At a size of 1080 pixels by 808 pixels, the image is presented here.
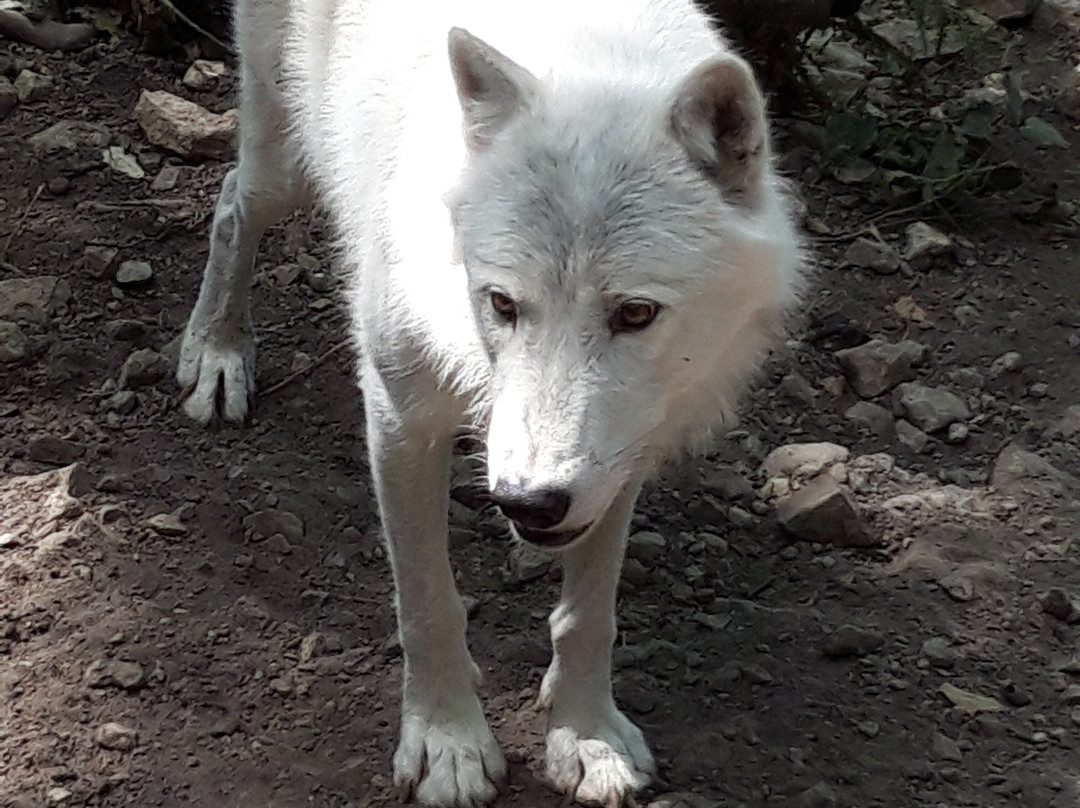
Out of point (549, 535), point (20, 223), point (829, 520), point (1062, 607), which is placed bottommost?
point (20, 223)

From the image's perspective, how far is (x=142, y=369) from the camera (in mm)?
5062

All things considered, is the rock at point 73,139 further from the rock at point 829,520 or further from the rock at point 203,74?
the rock at point 829,520

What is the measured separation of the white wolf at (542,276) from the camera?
271 centimetres

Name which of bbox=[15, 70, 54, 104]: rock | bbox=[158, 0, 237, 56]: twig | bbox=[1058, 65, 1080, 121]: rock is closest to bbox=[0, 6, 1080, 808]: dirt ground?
bbox=[15, 70, 54, 104]: rock

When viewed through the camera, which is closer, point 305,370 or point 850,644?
point 850,644

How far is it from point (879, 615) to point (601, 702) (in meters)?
1.00

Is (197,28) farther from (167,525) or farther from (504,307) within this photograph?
(504,307)

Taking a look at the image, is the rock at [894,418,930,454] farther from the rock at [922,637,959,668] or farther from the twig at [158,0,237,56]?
the twig at [158,0,237,56]

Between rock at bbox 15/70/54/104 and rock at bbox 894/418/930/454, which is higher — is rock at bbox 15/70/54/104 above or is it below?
below

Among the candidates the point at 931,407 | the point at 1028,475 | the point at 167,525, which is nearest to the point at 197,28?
the point at 167,525

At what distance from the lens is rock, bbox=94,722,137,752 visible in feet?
12.2

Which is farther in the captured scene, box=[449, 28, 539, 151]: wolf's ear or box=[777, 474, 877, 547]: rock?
box=[777, 474, 877, 547]: rock

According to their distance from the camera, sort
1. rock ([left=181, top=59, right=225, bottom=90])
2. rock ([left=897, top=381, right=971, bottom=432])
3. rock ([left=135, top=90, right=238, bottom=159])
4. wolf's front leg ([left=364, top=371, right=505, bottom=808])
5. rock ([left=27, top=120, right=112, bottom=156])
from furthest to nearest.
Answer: rock ([left=181, top=59, right=225, bottom=90]), rock ([left=135, top=90, right=238, bottom=159]), rock ([left=27, top=120, right=112, bottom=156]), rock ([left=897, top=381, right=971, bottom=432]), wolf's front leg ([left=364, top=371, right=505, bottom=808])

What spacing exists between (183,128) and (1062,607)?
394cm
